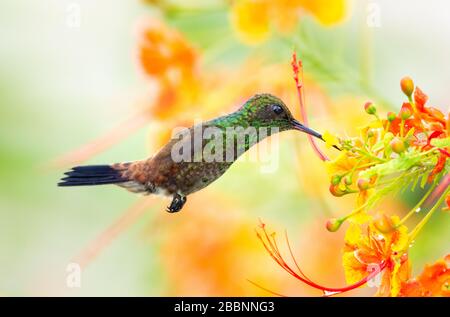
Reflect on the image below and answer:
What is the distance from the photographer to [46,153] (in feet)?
6.25

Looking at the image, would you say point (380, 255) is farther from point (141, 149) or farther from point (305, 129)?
point (141, 149)

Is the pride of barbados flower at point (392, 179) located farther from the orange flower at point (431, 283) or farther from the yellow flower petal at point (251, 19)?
the yellow flower petal at point (251, 19)

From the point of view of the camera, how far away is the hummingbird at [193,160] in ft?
2.74

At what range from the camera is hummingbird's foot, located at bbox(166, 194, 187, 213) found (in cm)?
88

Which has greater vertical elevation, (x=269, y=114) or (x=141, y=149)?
(x=141, y=149)

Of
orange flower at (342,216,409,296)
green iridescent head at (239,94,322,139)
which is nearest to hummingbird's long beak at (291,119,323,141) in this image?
green iridescent head at (239,94,322,139)

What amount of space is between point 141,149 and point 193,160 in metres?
0.94

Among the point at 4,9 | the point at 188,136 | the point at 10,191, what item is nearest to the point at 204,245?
the point at 188,136

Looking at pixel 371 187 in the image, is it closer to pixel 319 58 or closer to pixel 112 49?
pixel 319 58

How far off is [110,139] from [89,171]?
1.36 ft

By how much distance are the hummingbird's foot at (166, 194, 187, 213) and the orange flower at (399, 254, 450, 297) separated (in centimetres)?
30

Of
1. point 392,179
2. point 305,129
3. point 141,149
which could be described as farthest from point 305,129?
point 141,149

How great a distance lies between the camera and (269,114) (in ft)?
2.74

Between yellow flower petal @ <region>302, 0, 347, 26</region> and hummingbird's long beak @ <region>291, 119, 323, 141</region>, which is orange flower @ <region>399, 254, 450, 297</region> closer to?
hummingbird's long beak @ <region>291, 119, 323, 141</region>
